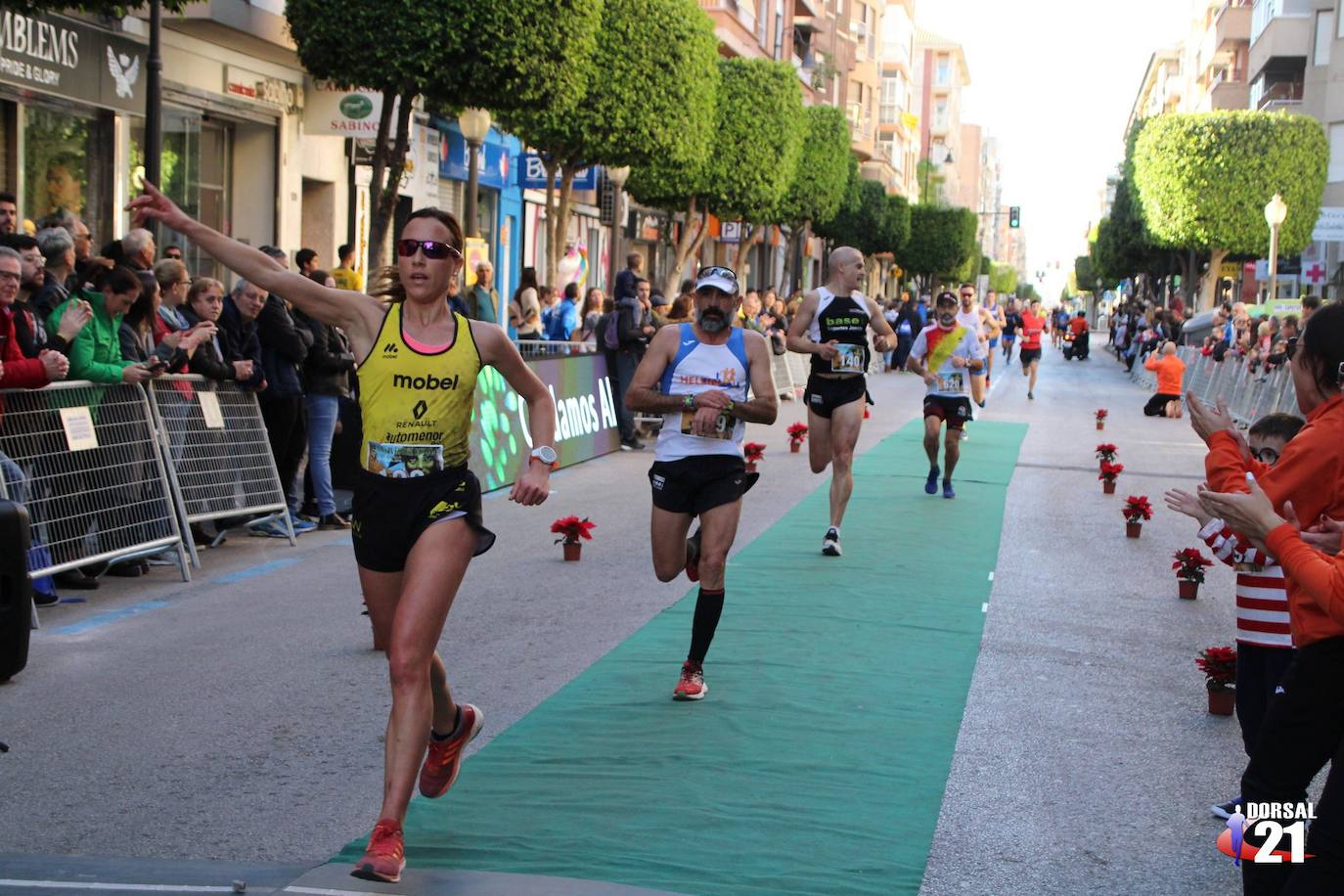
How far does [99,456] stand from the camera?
9414 mm

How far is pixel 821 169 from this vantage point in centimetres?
4856

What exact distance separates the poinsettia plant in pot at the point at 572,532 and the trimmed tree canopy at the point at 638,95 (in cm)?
1449

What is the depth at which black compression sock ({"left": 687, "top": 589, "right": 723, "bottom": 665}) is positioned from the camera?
7.21 metres

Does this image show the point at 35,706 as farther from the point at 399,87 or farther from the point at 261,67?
the point at 261,67

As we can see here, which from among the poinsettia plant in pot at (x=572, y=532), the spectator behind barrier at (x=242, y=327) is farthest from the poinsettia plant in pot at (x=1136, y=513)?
the spectator behind barrier at (x=242, y=327)

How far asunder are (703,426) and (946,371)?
26.2 ft

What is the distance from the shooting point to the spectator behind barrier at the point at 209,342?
1080cm

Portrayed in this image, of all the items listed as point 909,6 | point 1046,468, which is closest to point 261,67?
point 1046,468

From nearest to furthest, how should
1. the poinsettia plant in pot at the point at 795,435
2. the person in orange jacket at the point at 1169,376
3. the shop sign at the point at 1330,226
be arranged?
1. the poinsettia plant in pot at the point at 795,435
2. the person in orange jacket at the point at 1169,376
3. the shop sign at the point at 1330,226

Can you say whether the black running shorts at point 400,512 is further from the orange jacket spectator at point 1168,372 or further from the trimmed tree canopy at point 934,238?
the trimmed tree canopy at point 934,238

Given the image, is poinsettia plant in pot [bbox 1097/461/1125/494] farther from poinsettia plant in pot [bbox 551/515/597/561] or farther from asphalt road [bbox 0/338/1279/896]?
poinsettia plant in pot [bbox 551/515/597/561]

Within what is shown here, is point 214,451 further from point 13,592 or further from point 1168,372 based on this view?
point 1168,372

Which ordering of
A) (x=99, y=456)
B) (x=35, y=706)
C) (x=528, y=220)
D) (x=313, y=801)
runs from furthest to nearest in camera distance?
(x=528, y=220)
(x=99, y=456)
(x=35, y=706)
(x=313, y=801)

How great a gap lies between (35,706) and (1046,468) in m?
13.5
